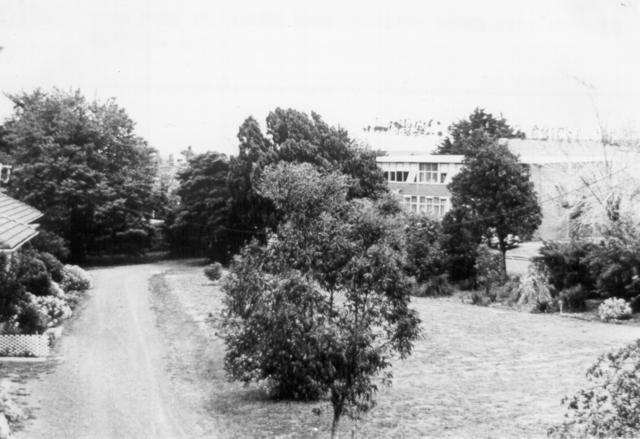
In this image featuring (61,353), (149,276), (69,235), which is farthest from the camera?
(69,235)

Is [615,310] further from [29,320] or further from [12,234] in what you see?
[12,234]

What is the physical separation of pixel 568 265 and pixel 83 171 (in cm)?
3064

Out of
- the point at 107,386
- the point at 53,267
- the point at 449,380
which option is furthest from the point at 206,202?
the point at 449,380

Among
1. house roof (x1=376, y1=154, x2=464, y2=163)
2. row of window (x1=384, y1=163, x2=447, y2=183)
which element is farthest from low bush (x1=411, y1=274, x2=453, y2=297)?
house roof (x1=376, y1=154, x2=464, y2=163)

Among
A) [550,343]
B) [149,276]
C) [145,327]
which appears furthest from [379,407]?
[149,276]

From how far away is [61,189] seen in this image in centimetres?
4253

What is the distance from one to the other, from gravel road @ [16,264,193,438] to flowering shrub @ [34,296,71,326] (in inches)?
22.6

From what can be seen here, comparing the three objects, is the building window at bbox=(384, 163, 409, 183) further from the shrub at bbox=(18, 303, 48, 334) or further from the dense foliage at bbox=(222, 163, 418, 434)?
the dense foliage at bbox=(222, 163, 418, 434)

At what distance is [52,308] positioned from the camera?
24.6 m

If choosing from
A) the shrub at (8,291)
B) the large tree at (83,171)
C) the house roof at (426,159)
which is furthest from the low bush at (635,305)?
the large tree at (83,171)

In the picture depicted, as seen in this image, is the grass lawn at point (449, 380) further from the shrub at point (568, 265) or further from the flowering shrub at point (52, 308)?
the flowering shrub at point (52, 308)

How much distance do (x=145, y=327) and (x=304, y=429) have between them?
1252 cm

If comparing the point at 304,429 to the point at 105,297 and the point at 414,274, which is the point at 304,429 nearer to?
the point at 105,297

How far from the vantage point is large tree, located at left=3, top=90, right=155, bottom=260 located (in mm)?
43125
